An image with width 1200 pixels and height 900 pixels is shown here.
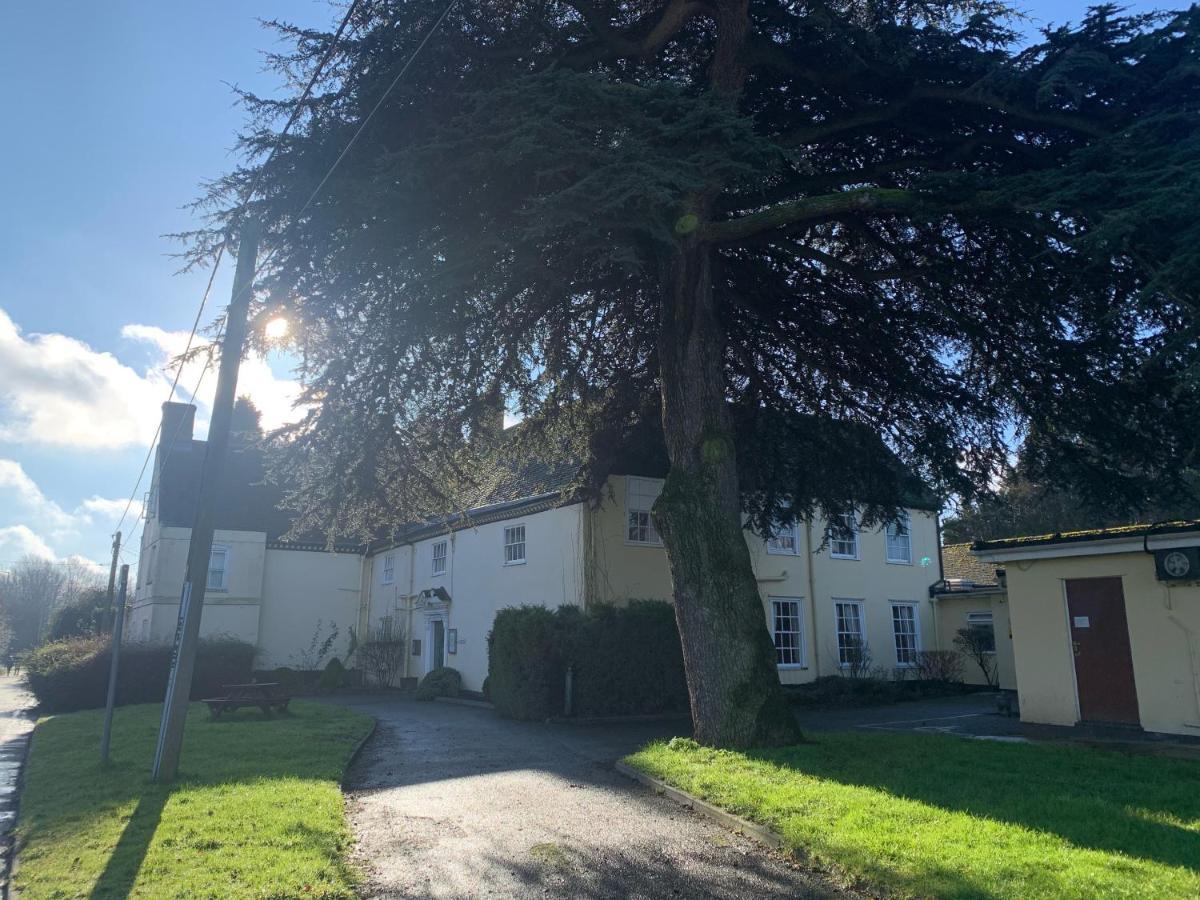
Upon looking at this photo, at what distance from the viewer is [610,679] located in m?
18.7

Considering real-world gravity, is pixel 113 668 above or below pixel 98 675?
above

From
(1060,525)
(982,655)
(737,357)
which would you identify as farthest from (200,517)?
(1060,525)

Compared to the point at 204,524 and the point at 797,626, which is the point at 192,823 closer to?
the point at 204,524

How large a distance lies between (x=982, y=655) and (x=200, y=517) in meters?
24.0

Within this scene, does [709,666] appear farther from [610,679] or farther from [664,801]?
A: [610,679]

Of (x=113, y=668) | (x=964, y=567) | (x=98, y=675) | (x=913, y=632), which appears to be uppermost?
(x=964, y=567)

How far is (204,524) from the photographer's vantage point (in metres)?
10.3

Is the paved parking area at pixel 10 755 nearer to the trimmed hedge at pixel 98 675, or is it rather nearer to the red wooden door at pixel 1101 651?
the trimmed hedge at pixel 98 675

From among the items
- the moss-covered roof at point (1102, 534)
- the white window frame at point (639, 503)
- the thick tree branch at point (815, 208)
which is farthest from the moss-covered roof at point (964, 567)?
the thick tree branch at point (815, 208)

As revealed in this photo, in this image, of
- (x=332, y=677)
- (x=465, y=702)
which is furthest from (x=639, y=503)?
(x=332, y=677)

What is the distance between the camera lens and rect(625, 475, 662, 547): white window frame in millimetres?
22500

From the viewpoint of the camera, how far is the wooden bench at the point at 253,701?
58.5ft

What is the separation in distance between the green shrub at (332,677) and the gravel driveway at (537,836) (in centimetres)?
1885

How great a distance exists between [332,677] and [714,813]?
83.7ft
